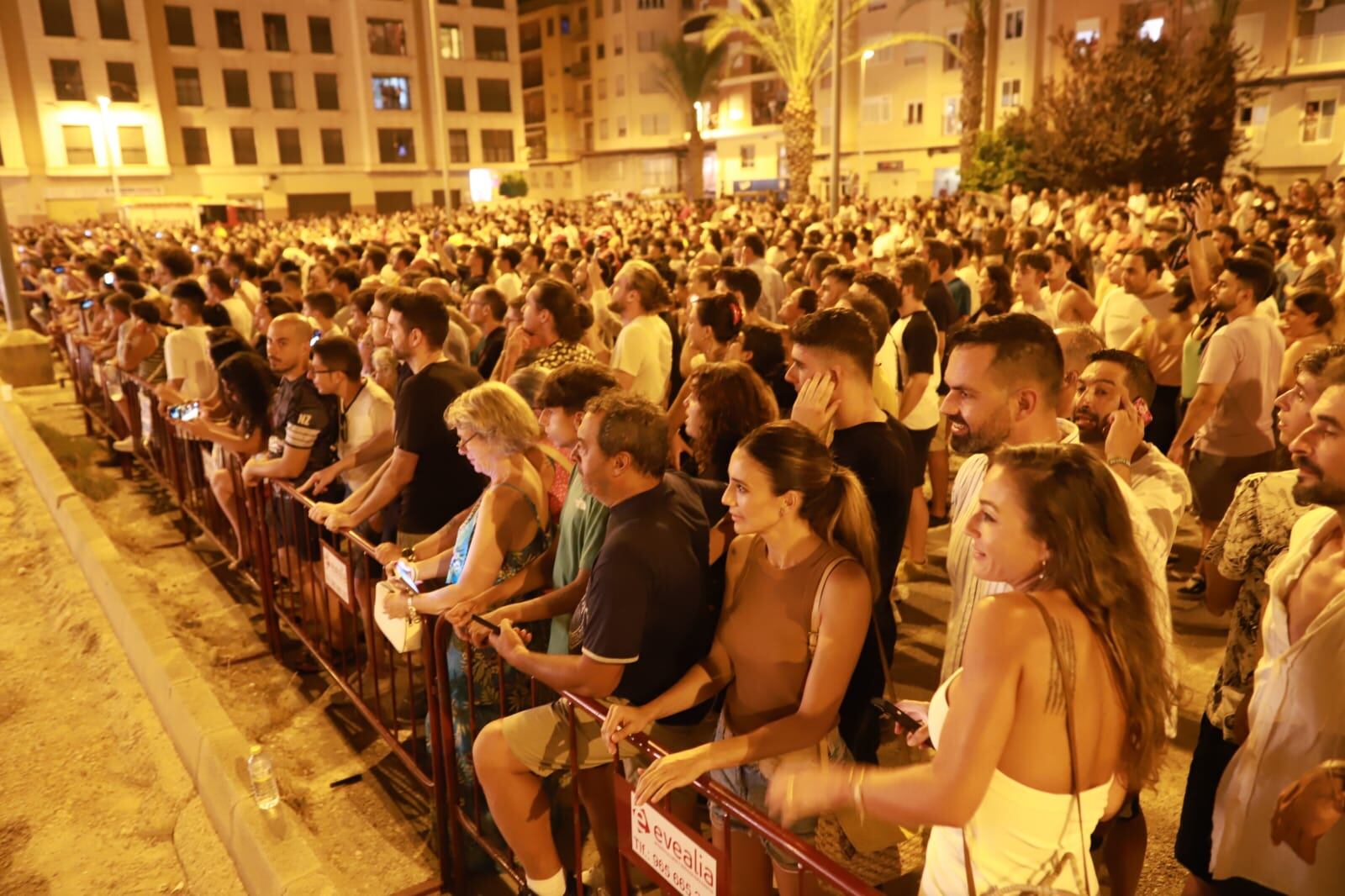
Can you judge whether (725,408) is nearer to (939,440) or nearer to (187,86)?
(939,440)

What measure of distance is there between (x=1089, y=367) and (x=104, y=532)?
767 centimetres

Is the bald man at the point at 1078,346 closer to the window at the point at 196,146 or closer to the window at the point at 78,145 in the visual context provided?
the window at the point at 78,145

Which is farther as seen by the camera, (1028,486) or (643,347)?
(643,347)

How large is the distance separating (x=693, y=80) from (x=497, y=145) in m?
16.3

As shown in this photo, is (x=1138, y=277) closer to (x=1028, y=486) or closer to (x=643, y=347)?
(x=643, y=347)

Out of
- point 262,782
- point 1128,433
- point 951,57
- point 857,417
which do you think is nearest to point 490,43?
point 951,57

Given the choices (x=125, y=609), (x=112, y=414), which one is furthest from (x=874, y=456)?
(x=112, y=414)

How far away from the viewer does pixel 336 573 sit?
4.80 meters

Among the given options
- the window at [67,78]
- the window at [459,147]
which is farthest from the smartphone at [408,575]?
the window at [459,147]

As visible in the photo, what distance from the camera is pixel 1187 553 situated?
673 cm

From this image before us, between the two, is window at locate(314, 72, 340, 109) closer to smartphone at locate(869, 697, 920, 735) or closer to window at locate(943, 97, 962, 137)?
window at locate(943, 97, 962, 137)

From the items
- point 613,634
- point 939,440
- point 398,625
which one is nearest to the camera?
point 613,634

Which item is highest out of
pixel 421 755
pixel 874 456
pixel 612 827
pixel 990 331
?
pixel 990 331

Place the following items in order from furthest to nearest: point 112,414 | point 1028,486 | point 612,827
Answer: point 112,414 < point 612,827 < point 1028,486
